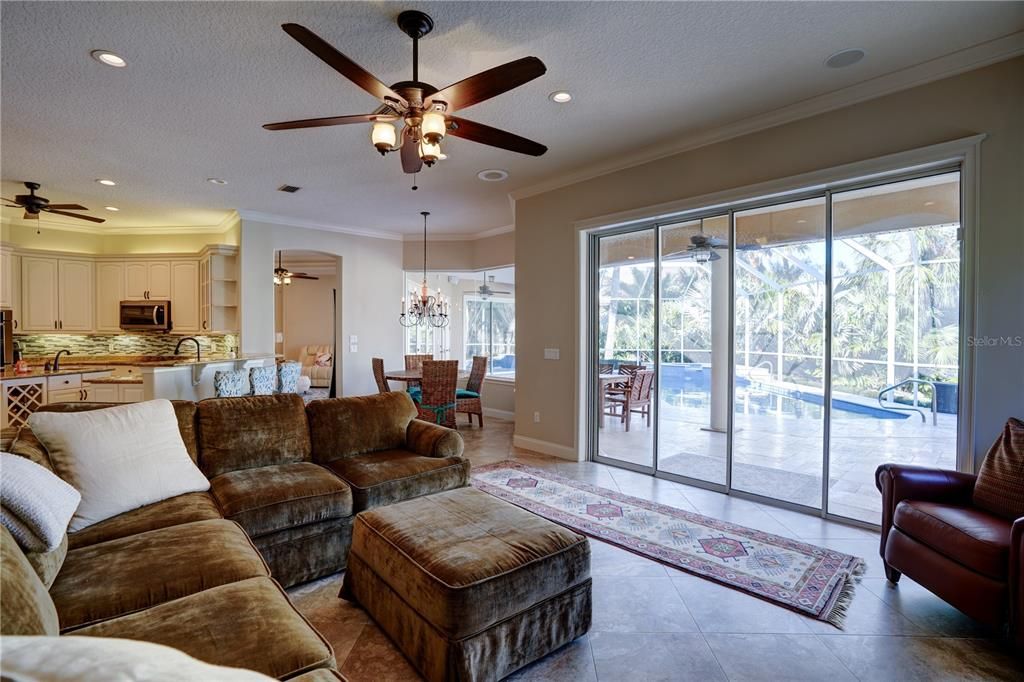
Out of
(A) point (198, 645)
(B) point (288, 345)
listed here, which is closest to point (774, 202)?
(A) point (198, 645)

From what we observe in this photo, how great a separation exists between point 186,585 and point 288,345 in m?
10.3

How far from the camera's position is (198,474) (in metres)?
2.52

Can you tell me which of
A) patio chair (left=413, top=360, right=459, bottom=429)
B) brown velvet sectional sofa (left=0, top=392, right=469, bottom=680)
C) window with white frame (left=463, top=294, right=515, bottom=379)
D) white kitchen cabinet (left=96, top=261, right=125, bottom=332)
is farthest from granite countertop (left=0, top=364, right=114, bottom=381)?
window with white frame (left=463, top=294, right=515, bottom=379)

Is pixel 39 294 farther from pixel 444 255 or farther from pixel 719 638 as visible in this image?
pixel 719 638

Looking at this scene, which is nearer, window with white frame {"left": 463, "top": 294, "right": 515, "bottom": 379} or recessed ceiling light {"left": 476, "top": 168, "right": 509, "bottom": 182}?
recessed ceiling light {"left": 476, "top": 168, "right": 509, "bottom": 182}

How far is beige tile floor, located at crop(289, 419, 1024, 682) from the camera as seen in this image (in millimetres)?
1902

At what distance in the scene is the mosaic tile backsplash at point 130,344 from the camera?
7.19 meters

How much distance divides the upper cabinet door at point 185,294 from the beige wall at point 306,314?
3637 millimetres

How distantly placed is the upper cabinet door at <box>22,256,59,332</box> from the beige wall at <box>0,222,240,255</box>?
29 cm

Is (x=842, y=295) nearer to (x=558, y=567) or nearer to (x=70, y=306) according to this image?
(x=558, y=567)

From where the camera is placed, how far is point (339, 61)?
6.57 feet

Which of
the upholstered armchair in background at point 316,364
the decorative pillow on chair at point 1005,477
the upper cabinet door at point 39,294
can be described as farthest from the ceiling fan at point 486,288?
the decorative pillow on chair at point 1005,477

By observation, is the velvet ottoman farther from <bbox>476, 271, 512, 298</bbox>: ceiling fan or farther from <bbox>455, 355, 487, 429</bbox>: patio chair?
<bbox>476, 271, 512, 298</bbox>: ceiling fan

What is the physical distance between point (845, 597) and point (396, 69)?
3.90 meters
